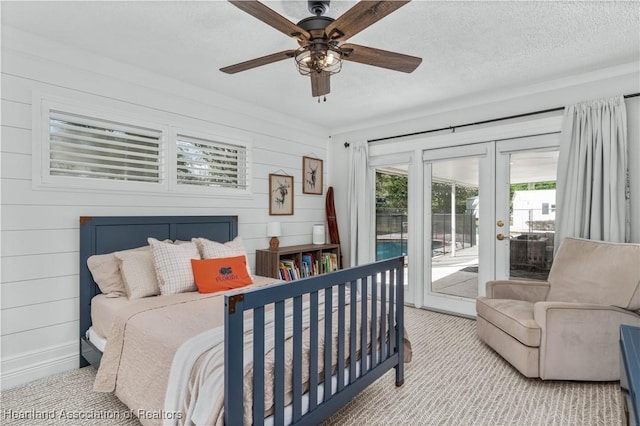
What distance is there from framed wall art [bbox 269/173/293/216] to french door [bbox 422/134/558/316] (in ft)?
5.58

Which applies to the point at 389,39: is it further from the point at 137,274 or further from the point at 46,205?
the point at 46,205

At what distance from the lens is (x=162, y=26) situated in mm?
2312

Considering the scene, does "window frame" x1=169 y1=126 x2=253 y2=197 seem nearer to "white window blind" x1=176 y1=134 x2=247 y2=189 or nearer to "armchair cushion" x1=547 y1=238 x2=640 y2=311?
"white window blind" x1=176 y1=134 x2=247 y2=189

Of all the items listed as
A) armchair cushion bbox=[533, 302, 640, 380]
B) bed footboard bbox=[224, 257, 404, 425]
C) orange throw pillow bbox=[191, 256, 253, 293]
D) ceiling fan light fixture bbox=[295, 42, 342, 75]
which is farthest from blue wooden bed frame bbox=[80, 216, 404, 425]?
ceiling fan light fixture bbox=[295, 42, 342, 75]

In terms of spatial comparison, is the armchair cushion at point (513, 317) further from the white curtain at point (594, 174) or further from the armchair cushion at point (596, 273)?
the white curtain at point (594, 174)

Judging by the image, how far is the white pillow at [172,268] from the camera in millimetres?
2568

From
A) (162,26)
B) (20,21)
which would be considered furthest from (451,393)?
(20,21)

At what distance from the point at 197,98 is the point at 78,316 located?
7.19 ft

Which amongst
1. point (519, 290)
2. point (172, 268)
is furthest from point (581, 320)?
point (172, 268)

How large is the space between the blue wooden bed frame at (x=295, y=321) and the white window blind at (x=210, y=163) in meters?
0.45

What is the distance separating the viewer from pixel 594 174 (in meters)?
2.94

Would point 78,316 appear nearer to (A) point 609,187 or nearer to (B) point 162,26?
(B) point 162,26

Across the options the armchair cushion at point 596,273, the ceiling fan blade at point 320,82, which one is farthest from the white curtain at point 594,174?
the ceiling fan blade at point 320,82

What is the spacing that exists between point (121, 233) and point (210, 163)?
113cm
